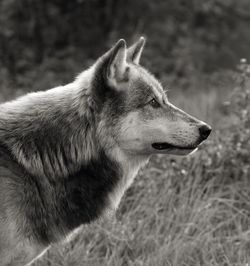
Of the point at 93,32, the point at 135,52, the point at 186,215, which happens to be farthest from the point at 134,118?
the point at 93,32

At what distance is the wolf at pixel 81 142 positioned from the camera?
3930mm

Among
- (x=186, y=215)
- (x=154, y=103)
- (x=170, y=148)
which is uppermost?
(x=154, y=103)

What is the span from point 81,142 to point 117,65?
23.5 inches

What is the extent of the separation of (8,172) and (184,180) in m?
2.29

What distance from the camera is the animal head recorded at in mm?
4074

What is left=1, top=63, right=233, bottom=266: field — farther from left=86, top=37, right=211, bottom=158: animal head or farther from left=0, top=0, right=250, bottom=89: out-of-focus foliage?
left=0, top=0, right=250, bottom=89: out-of-focus foliage

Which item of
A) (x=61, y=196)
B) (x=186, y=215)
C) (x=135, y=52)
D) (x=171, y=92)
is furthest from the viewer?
(x=171, y=92)

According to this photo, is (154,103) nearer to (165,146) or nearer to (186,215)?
(165,146)

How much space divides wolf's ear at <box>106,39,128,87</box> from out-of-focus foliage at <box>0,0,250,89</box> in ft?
21.8

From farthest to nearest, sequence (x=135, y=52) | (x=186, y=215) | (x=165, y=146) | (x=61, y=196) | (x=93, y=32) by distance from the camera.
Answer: (x=93, y=32) → (x=186, y=215) → (x=135, y=52) → (x=165, y=146) → (x=61, y=196)

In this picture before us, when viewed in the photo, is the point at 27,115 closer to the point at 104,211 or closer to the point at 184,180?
the point at 104,211

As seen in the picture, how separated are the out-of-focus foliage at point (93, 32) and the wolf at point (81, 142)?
6.63 metres

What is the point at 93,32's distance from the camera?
11.1 metres

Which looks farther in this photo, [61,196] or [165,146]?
[165,146]
